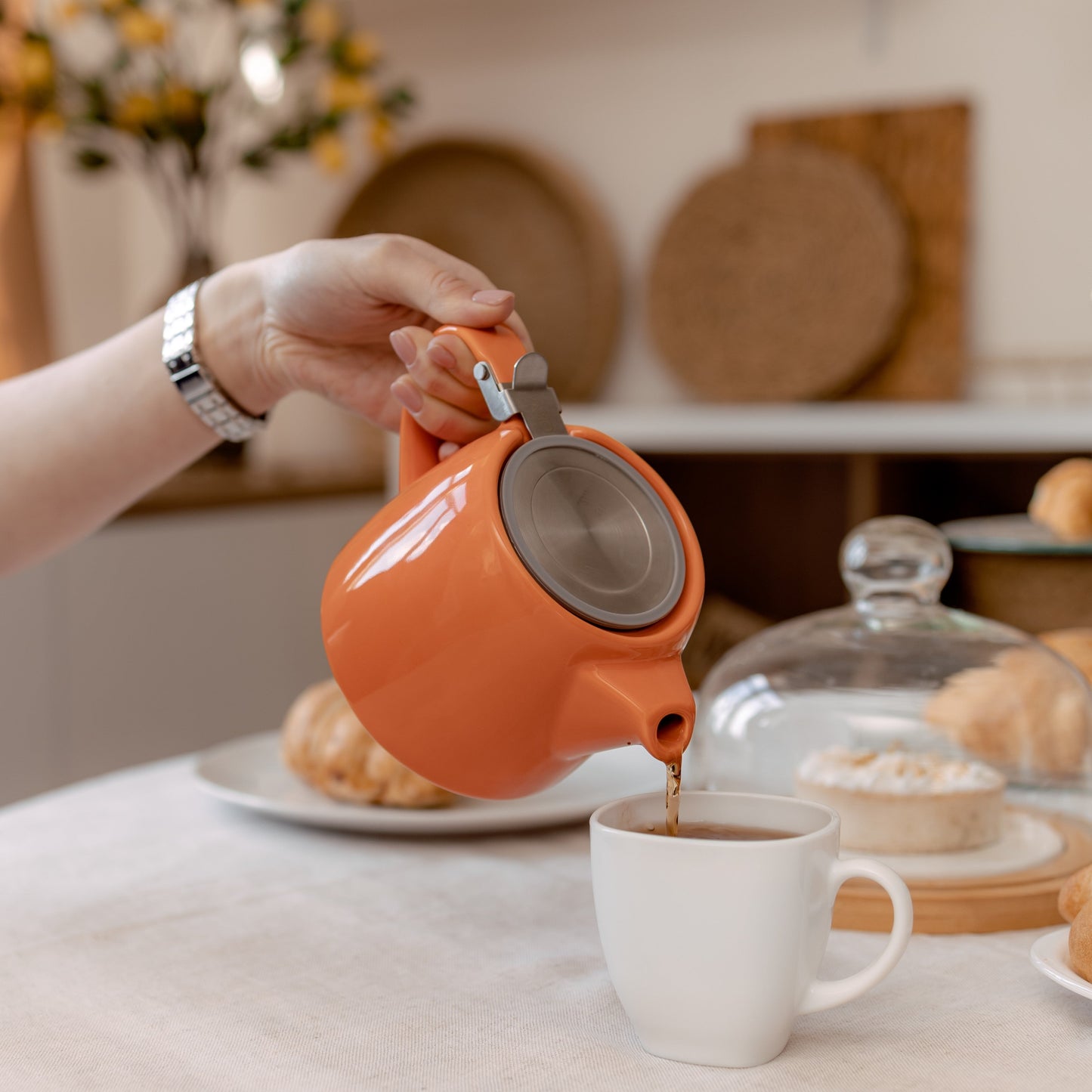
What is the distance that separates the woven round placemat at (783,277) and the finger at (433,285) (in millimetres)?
1479

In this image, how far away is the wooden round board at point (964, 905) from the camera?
638 millimetres

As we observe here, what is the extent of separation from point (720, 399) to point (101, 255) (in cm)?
144

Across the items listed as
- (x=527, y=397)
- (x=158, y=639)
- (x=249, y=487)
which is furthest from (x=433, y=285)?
(x=249, y=487)

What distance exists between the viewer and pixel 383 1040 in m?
0.53

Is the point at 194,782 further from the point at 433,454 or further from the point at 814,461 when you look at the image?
the point at 814,461

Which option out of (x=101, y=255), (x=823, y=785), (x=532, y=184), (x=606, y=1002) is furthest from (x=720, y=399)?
(x=606, y=1002)

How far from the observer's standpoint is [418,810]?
0.82 meters

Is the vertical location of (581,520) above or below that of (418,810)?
above

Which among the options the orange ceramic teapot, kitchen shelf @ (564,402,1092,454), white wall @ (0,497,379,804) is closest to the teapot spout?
the orange ceramic teapot

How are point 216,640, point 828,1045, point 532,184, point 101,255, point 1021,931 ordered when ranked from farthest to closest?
point 101,255 < point 532,184 < point 216,640 < point 1021,931 < point 828,1045

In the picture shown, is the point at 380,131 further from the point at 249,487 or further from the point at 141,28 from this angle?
the point at 249,487

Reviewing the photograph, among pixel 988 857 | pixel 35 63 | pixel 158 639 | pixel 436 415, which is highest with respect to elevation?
pixel 35 63

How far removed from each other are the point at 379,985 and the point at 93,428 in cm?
44

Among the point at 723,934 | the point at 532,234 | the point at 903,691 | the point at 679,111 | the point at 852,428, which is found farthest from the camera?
the point at 532,234
